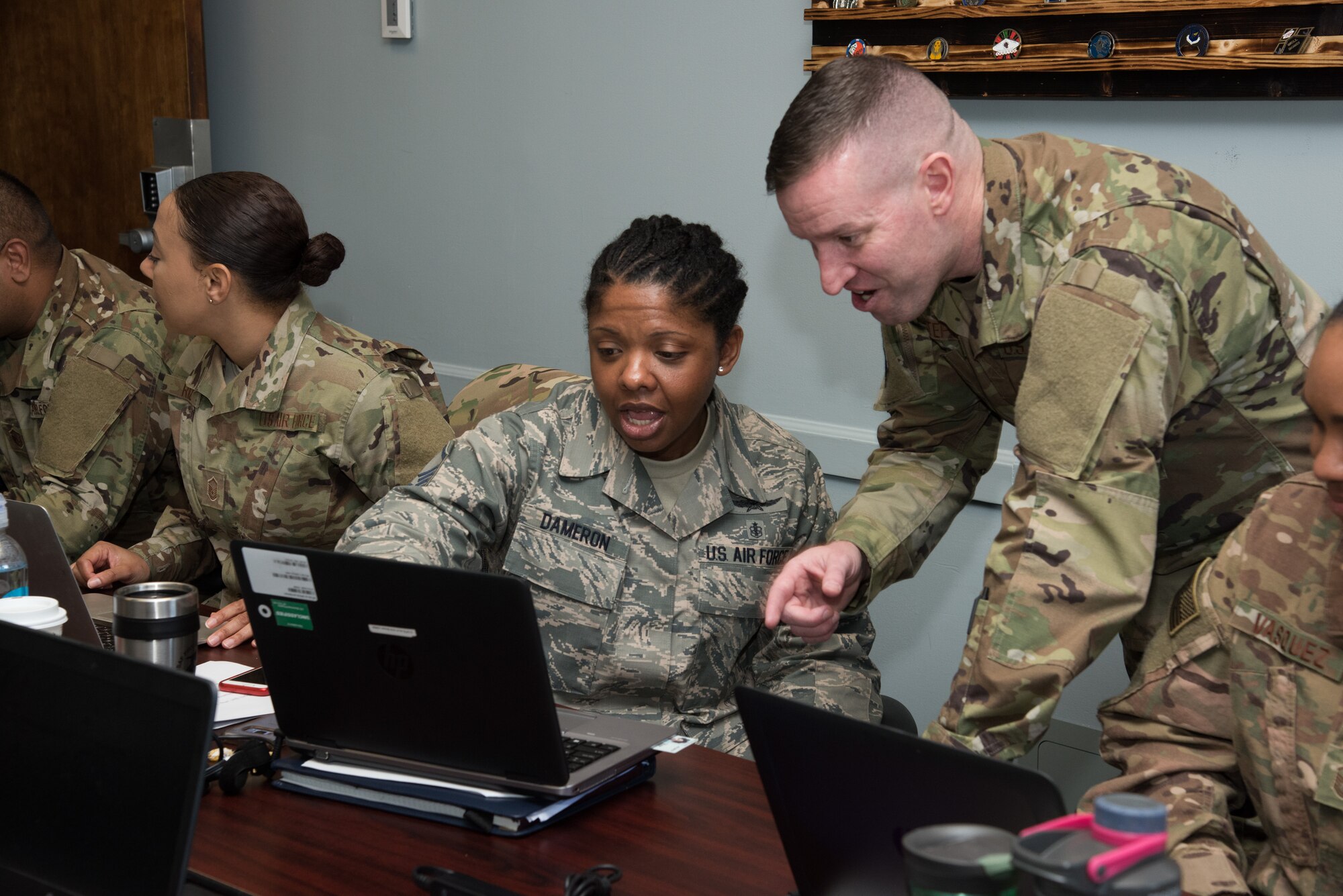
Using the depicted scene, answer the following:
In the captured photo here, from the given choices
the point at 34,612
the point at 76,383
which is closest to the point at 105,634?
the point at 34,612

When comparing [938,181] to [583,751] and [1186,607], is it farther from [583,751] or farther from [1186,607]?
[583,751]

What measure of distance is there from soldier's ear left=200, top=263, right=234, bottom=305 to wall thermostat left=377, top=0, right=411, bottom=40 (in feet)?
4.38

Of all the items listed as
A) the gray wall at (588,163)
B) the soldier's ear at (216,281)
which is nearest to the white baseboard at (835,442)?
the gray wall at (588,163)

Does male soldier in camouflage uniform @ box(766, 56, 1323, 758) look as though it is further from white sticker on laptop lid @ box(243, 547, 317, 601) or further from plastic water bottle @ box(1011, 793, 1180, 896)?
plastic water bottle @ box(1011, 793, 1180, 896)

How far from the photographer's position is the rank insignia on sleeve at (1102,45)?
A: 2.17m

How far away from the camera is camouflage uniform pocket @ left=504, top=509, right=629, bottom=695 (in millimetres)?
1808

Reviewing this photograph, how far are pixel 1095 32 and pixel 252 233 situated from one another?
60.0 inches

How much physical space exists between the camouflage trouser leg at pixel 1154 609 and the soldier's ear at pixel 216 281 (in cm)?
159

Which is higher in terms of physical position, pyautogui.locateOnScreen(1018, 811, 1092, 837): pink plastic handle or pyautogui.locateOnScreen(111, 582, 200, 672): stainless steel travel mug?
pyautogui.locateOnScreen(1018, 811, 1092, 837): pink plastic handle

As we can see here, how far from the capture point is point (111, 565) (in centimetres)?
218

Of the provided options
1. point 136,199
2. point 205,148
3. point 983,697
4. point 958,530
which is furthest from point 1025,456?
point 136,199

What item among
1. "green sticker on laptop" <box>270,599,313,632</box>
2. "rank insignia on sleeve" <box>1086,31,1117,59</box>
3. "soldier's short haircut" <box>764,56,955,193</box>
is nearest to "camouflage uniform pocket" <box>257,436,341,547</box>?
"green sticker on laptop" <box>270,599,313,632</box>

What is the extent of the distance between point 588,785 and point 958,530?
1513mm

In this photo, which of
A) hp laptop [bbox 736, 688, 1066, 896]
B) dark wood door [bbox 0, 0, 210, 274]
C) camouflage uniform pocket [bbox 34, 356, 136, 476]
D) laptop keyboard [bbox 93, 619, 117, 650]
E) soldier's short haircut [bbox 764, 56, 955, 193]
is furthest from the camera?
dark wood door [bbox 0, 0, 210, 274]
